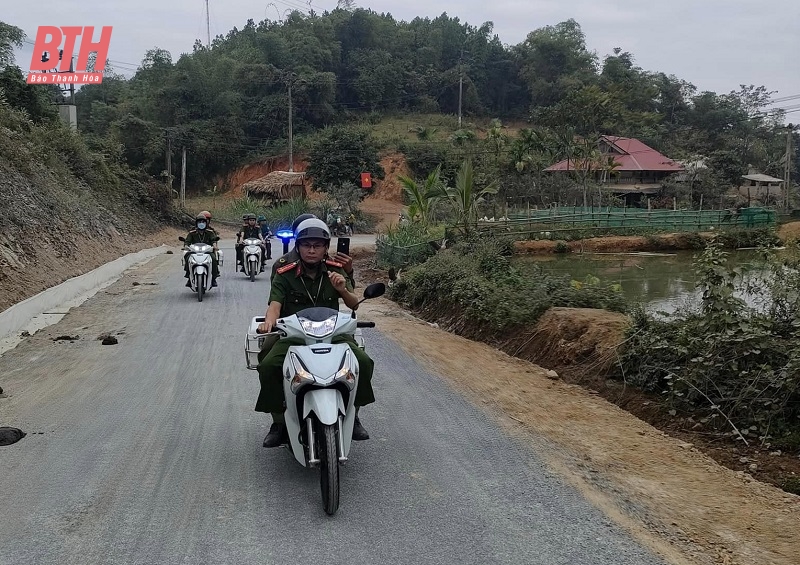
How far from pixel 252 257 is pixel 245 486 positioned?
41.9 feet

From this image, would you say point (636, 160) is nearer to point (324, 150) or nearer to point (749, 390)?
point (324, 150)

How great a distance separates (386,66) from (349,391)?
76.1m

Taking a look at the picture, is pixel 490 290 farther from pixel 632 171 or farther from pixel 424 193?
pixel 632 171

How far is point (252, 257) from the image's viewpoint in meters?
17.1

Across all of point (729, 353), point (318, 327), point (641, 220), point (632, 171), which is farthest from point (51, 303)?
point (632, 171)

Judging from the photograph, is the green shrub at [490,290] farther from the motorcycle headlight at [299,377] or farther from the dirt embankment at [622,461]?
the motorcycle headlight at [299,377]

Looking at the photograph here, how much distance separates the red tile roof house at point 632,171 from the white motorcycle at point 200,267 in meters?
38.8

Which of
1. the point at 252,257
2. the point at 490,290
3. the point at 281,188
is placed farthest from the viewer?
the point at 281,188

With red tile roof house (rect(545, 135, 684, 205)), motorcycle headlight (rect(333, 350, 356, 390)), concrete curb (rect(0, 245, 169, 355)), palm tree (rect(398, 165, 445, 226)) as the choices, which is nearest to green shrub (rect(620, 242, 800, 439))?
motorcycle headlight (rect(333, 350, 356, 390))

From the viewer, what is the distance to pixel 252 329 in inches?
208

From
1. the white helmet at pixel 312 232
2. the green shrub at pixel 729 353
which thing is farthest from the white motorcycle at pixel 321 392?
the green shrub at pixel 729 353

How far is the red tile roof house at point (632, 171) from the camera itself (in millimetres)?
49469

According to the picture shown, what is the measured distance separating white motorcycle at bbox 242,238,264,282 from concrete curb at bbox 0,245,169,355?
3311mm

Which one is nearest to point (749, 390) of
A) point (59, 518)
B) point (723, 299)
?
point (723, 299)
